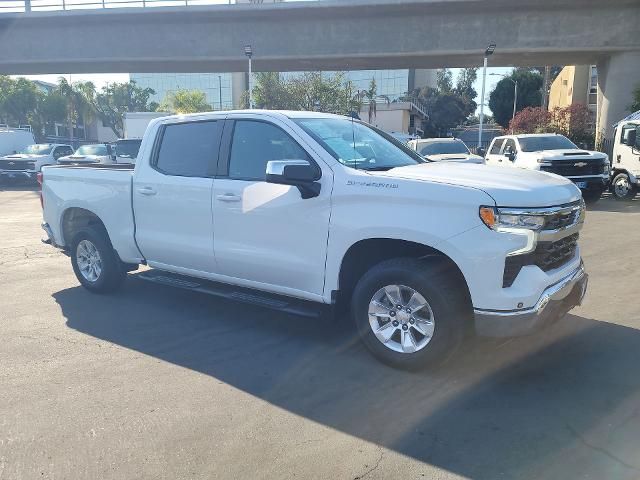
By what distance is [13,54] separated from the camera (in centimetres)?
2530

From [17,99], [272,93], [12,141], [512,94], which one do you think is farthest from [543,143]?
[17,99]

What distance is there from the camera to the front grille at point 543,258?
147 inches

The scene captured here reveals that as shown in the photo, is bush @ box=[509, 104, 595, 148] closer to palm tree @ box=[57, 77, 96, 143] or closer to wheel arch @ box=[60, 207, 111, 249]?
wheel arch @ box=[60, 207, 111, 249]

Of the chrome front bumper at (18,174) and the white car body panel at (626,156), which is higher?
the white car body panel at (626,156)

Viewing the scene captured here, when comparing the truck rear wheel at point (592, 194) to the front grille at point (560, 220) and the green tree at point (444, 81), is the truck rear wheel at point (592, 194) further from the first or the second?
the green tree at point (444, 81)

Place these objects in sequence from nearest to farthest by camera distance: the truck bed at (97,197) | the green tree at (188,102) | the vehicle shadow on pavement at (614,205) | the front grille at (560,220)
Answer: the front grille at (560,220)
the truck bed at (97,197)
the vehicle shadow on pavement at (614,205)
the green tree at (188,102)

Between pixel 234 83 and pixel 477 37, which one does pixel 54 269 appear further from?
pixel 234 83

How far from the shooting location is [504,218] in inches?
147

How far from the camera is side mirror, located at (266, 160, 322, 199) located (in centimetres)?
429

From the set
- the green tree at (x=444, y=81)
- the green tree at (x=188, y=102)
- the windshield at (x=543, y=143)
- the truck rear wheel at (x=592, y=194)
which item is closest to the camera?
the truck rear wheel at (x=592, y=194)

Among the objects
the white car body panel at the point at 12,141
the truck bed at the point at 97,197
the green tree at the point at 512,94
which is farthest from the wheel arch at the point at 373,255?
the green tree at the point at 512,94

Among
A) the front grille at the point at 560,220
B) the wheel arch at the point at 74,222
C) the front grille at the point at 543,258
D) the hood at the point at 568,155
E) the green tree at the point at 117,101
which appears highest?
the green tree at the point at 117,101

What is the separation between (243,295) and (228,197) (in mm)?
910

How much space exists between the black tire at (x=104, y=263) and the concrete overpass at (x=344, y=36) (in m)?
19.0
